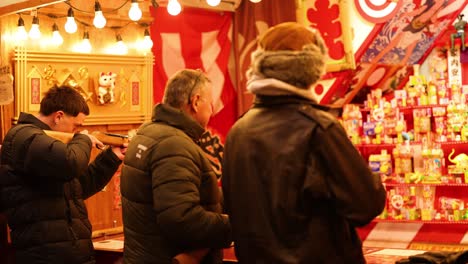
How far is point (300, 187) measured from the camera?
7.25ft

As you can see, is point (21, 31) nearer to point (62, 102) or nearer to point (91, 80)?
point (91, 80)

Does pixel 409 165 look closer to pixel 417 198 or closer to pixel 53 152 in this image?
pixel 417 198

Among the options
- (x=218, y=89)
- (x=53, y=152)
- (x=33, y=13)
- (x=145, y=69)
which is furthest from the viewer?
(x=218, y=89)

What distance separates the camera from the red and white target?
5.68 m

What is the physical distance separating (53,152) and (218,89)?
336 centimetres

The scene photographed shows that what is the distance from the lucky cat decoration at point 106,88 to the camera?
18.0 ft

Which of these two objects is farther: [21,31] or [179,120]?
[21,31]

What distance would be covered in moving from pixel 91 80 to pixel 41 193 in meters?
1.97

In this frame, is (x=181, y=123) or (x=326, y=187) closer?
(x=326, y=187)

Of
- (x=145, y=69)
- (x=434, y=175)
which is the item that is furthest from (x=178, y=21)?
(x=434, y=175)

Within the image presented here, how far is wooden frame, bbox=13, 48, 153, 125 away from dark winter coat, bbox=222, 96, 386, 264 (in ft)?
10.2

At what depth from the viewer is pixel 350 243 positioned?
224 cm

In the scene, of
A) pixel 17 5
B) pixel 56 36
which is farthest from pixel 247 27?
pixel 17 5

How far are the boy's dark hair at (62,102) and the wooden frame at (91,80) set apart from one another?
54.2 inches
